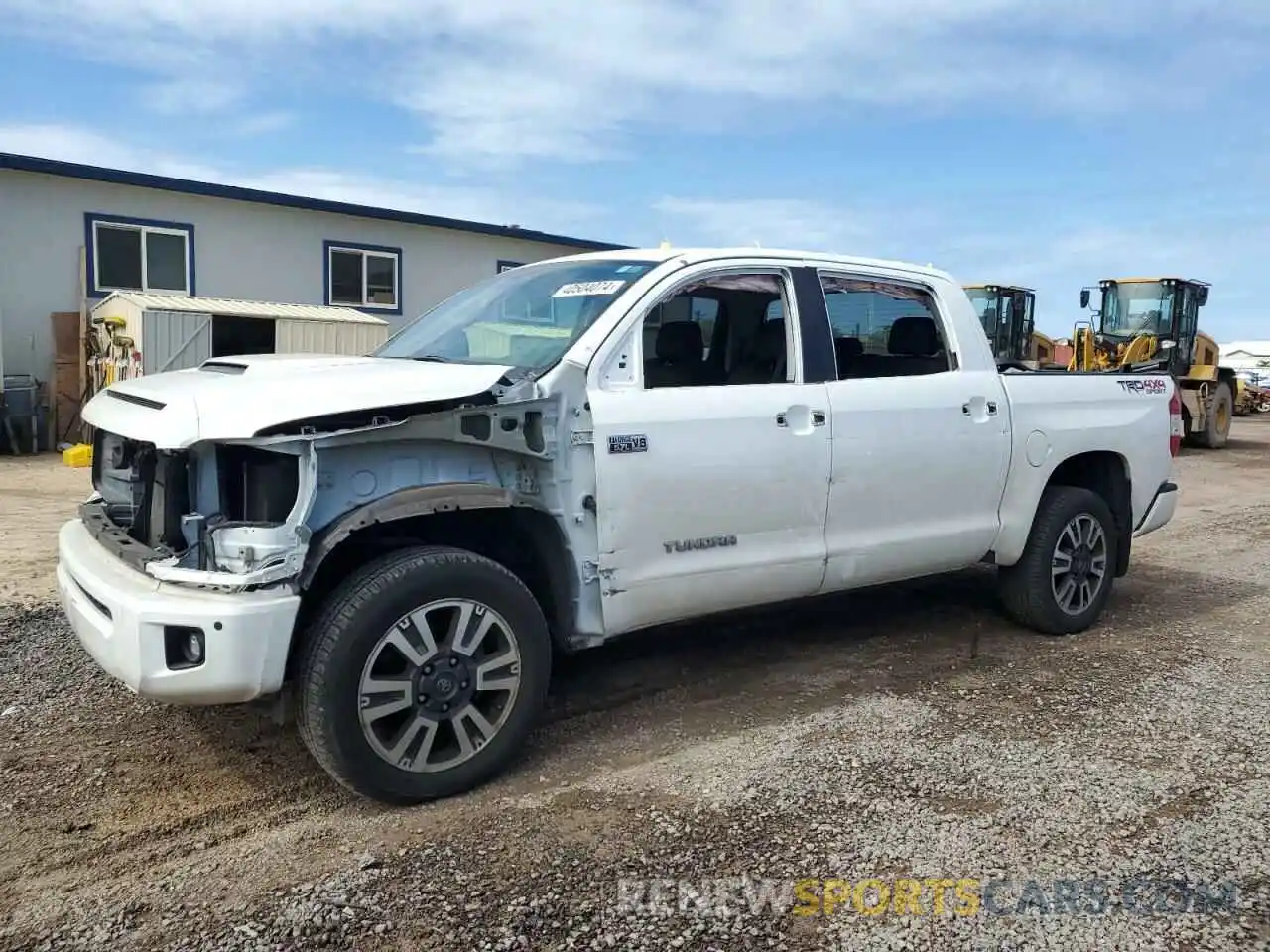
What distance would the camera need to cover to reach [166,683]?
10.3 feet

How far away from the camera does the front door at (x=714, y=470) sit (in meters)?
3.91

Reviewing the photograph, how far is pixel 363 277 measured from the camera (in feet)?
60.9

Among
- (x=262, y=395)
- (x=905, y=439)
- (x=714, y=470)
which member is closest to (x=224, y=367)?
(x=262, y=395)

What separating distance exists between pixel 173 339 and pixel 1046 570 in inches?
481

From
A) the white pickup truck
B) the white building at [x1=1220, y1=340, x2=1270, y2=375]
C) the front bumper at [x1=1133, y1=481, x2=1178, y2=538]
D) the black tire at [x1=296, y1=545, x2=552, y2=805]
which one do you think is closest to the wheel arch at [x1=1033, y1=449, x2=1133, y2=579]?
the front bumper at [x1=1133, y1=481, x2=1178, y2=538]

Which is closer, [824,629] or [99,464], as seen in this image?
[99,464]

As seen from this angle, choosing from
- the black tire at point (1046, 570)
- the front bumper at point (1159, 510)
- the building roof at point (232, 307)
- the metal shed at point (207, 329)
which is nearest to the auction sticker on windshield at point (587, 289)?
the black tire at point (1046, 570)

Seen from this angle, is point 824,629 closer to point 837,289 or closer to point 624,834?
point 837,289

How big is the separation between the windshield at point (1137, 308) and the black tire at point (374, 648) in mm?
18896

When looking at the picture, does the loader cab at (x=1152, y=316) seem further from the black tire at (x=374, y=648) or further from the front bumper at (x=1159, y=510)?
the black tire at (x=374, y=648)

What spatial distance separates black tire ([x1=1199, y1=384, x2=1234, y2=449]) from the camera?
19812mm

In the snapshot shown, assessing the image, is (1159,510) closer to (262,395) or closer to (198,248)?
(262,395)

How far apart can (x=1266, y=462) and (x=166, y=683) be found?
18.4 meters

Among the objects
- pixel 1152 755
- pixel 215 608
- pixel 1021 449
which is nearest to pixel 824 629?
pixel 1021 449
